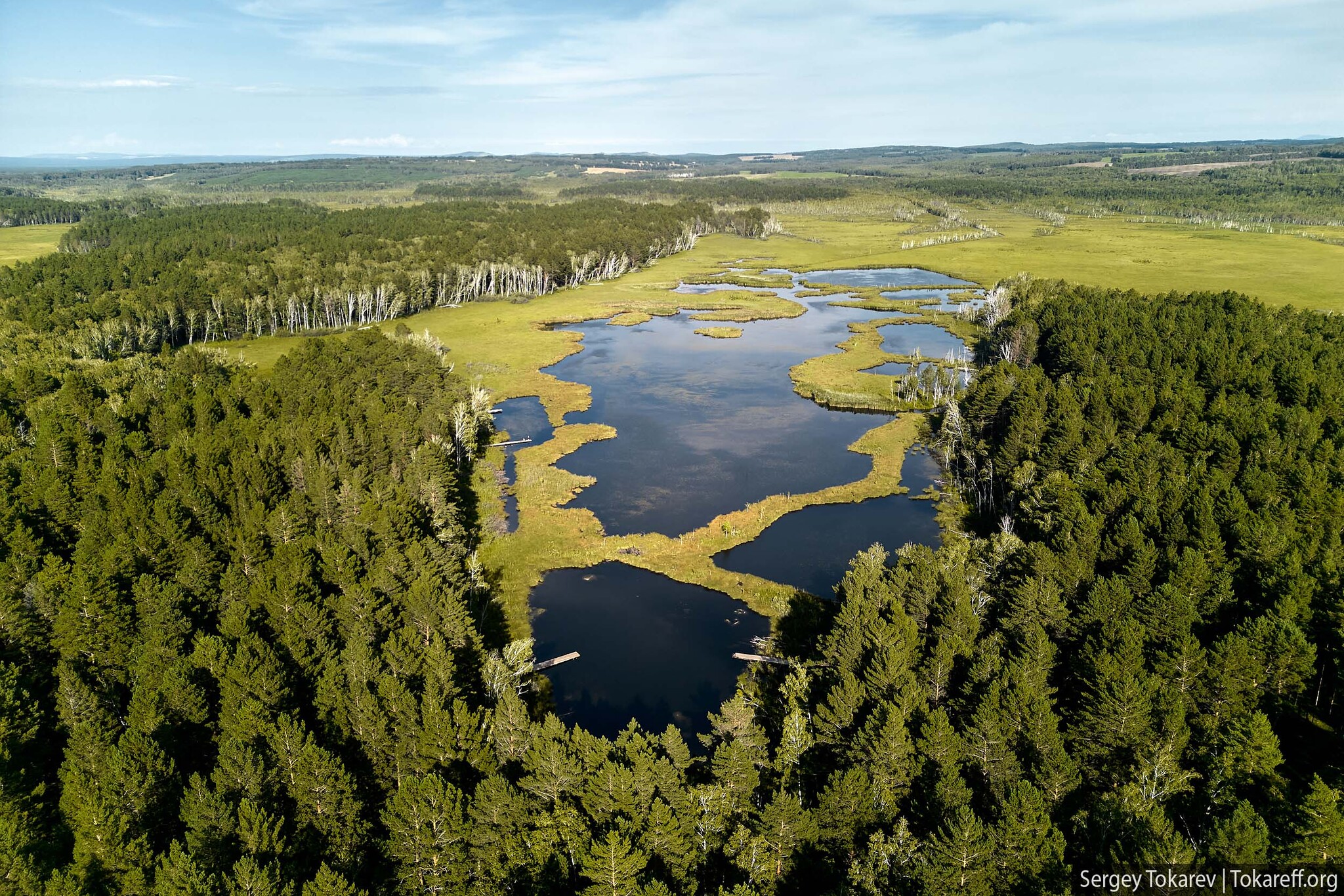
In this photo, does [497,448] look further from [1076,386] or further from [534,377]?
[1076,386]

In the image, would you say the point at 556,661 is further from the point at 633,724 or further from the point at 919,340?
the point at 919,340

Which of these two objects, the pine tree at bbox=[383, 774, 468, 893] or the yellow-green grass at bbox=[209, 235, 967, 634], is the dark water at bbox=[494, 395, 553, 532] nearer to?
the yellow-green grass at bbox=[209, 235, 967, 634]

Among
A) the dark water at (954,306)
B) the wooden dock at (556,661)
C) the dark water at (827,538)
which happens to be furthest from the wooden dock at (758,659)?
the dark water at (954,306)

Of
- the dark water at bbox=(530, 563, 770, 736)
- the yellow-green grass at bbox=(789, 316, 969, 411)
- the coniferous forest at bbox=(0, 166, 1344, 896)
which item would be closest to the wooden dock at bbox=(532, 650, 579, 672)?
the dark water at bbox=(530, 563, 770, 736)

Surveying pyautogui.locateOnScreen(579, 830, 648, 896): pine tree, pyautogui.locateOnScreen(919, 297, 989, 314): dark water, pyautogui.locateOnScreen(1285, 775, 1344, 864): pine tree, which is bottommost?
pyautogui.locateOnScreen(579, 830, 648, 896): pine tree

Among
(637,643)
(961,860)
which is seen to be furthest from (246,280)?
(961,860)

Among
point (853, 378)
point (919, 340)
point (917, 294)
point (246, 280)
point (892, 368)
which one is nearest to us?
point (853, 378)

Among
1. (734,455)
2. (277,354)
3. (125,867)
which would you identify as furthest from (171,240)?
(125,867)
